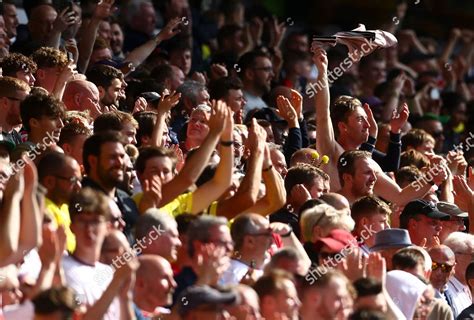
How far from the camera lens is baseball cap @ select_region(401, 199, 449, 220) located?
11.8 meters

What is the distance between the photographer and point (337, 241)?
955cm

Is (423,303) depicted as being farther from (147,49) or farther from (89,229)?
(147,49)

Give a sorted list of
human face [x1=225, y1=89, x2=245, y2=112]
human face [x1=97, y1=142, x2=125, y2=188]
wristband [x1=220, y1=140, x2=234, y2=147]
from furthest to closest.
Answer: human face [x1=225, y1=89, x2=245, y2=112] → wristband [x1=220, y1=140, x2=234, y2=147] → human face [x1=97, y1=142, x2=125, y2=188]

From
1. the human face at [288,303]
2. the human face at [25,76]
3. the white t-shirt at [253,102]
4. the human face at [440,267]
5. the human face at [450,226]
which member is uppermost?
the human face at [288,303]

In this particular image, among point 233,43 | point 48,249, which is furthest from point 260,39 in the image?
point 48,249

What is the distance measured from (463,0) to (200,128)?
14617 millimetres

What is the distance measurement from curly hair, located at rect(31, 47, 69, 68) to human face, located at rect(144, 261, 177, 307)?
3.91m

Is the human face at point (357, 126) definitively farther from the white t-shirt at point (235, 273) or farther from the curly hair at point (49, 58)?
the white t-shirt at point (235, 273)

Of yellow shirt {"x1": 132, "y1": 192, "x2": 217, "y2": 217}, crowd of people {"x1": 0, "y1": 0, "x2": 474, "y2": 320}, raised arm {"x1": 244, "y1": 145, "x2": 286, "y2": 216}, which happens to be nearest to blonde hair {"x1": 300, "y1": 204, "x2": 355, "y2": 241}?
crowd of people {"x1": 0, "y1": 0, "x2": 474, "y2": 320}

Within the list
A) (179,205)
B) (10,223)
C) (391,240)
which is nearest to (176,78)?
(391,240)

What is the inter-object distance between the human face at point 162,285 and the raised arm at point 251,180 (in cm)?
174

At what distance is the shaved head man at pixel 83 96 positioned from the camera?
1145 centimetres

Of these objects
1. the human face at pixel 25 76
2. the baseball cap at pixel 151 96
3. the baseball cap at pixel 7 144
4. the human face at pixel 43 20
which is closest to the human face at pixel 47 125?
the baseball cap at pixel 7 144

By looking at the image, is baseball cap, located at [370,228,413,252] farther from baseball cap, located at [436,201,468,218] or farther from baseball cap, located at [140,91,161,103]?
baseball cap, located at [140,91,161,103]
